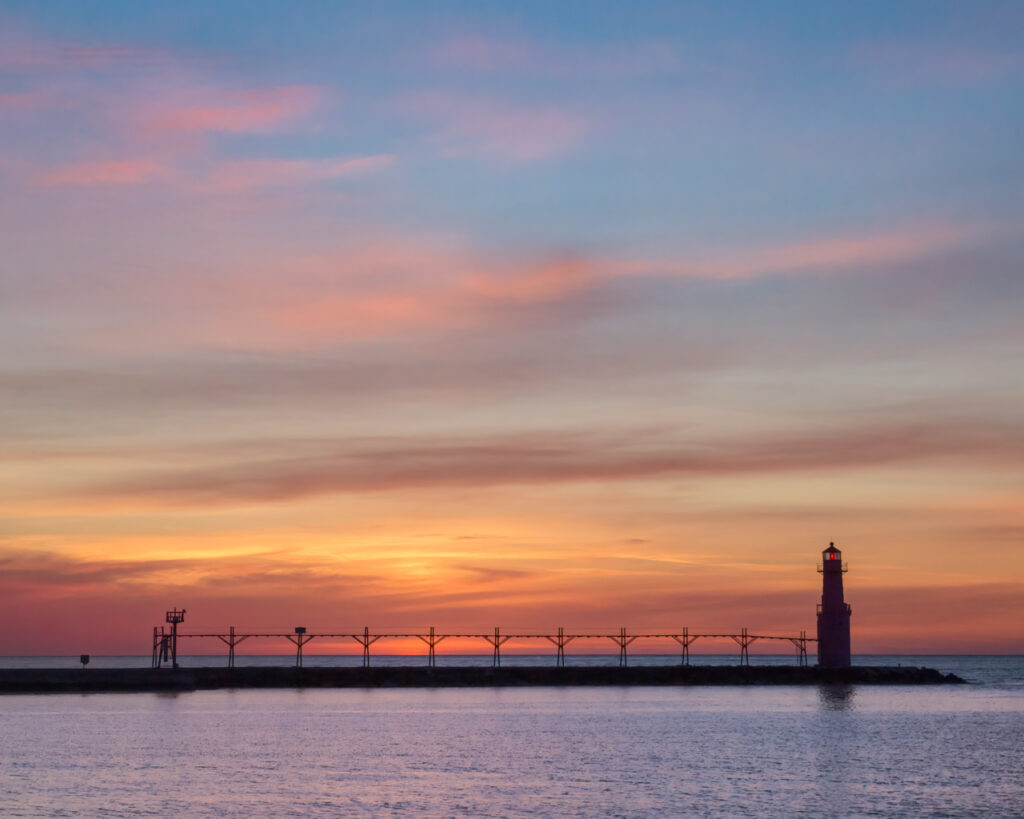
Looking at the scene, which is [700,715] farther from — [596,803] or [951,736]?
[596,803]

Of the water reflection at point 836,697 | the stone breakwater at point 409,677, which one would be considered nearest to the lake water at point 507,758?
the water reflection at point 836,697

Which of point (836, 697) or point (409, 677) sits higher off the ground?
point (409, 677)

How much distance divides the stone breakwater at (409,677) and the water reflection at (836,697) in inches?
36.7

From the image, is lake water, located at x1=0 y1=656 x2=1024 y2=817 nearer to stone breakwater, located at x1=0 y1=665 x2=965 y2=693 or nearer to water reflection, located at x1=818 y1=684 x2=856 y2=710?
water reflection, located at x1=818 y1=684 x2=856 y2=710

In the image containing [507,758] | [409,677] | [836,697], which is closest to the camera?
[507,758]

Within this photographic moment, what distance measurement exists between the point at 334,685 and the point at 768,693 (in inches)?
1530

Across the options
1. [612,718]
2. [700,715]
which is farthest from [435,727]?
[700,715]

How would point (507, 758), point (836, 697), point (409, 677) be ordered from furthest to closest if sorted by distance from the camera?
point (409, 677)
point (836, 697)
point (507, 758)

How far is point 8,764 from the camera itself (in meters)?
55.2

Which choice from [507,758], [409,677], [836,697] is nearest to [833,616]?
[836,697]

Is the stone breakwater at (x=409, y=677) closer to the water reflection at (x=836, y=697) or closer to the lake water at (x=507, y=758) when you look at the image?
the water reflection at (x=836, y=697)

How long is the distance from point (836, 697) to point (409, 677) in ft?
126

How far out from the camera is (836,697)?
348ft

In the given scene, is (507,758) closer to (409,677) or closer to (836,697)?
(836,697)
